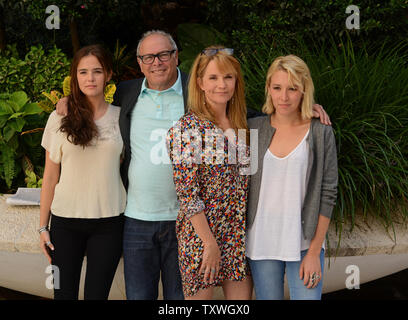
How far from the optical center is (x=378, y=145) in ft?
9.30

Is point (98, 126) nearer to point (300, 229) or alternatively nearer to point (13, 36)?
point (300, 229)

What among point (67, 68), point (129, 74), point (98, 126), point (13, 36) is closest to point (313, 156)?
point (98, 126)

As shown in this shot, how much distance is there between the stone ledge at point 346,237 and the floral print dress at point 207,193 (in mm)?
869

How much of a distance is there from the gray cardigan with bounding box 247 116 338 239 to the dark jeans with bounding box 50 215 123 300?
0.83 m

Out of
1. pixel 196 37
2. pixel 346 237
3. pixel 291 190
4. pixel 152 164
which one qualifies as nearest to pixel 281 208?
pixel 291 190

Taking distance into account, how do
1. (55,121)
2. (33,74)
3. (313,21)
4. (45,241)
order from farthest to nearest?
(33,74) < (313,21) < (45,241) < (55,121)

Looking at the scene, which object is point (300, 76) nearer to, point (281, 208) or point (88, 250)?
point (281, 208)

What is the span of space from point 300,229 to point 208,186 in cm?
52

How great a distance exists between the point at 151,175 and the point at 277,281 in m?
0.87

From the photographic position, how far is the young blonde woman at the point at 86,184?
2277mm

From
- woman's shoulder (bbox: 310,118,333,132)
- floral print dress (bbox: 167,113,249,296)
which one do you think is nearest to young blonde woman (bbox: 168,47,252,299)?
floral print dress (bbox: 167,113,249,296)

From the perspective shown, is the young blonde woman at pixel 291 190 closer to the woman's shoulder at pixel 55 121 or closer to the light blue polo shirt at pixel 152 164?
the light blue polo shirt at pixel 152 164

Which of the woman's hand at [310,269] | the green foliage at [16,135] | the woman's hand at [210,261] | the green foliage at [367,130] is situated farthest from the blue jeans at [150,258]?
the green foliage at [16,135]

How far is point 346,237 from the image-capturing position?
2.84 meters
